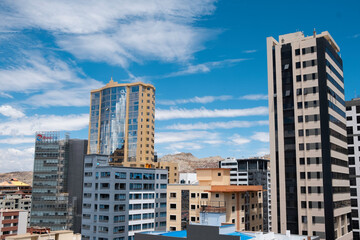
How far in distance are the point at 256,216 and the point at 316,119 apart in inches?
1842

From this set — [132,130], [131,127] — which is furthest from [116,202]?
[131,127]

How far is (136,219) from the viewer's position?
11244cm

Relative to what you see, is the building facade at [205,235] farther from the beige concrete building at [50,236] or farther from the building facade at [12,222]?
the building facade at [12,222]

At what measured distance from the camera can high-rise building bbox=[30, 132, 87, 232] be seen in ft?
520

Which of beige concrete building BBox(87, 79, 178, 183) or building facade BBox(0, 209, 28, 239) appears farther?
beige concrete building BBox(87, 79, 178, 183)

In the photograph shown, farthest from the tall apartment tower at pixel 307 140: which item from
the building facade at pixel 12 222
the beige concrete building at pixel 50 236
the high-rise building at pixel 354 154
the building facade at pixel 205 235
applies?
the building facade at pixel 12 222

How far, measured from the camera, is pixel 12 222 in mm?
122812

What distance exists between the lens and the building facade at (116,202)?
10412 cm

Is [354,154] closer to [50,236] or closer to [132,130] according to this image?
[50,236]

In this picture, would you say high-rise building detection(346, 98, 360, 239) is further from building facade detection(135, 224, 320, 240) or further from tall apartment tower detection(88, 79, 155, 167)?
tall apartment tower detection(88, 79, 155, 167)

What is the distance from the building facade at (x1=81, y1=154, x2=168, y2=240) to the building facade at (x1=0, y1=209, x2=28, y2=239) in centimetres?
3282

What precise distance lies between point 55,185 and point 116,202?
2701 inches

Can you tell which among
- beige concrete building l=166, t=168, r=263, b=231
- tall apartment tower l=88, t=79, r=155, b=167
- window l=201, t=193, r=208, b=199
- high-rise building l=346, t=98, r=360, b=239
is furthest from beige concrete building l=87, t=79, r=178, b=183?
high-rise building l=346, t=98, r=360, b=239

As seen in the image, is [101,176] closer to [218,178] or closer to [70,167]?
[218,178]
